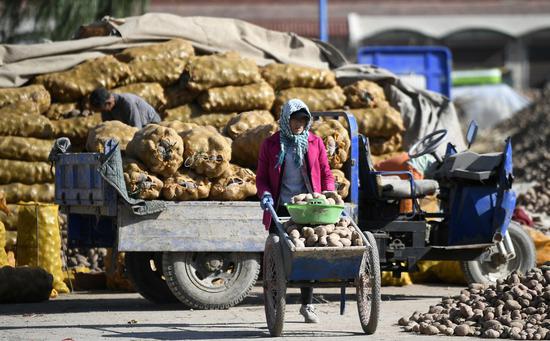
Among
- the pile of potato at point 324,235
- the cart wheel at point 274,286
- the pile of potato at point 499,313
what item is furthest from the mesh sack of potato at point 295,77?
the pile of potato at point 324,235

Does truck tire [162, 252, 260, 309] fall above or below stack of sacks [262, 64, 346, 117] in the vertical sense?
below

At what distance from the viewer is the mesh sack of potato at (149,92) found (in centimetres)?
1478

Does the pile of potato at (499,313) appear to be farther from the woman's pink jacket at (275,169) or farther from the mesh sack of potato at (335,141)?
the mesh sack of potato at (335,141)

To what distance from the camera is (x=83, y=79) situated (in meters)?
14.9

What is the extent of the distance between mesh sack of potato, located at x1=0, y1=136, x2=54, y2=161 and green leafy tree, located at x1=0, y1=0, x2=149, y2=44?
10.6m

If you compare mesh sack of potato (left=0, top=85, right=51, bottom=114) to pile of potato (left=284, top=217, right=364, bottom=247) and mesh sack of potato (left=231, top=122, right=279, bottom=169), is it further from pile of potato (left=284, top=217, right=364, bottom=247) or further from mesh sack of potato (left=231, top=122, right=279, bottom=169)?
pile of potato (left=284, top=217, right=364, bottom=247)

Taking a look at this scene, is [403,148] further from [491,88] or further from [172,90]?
[491,88]

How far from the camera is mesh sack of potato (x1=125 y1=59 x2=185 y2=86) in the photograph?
15.0 metres

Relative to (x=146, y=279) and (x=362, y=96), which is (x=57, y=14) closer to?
(x=362, y=96)

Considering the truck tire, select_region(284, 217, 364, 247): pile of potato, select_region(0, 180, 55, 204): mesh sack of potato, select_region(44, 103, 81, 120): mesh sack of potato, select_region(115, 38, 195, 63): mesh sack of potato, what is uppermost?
select_region(115, 38, 195, 63): mesh sack of potato

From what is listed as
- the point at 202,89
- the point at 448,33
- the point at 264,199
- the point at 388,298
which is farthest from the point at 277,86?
the point at 448,33

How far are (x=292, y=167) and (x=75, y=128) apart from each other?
522 centimetres

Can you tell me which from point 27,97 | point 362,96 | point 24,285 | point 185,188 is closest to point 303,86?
point 362,96

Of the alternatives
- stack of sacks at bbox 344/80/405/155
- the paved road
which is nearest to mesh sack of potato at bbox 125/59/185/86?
stack of sacks at bbox 344/80/405/155
